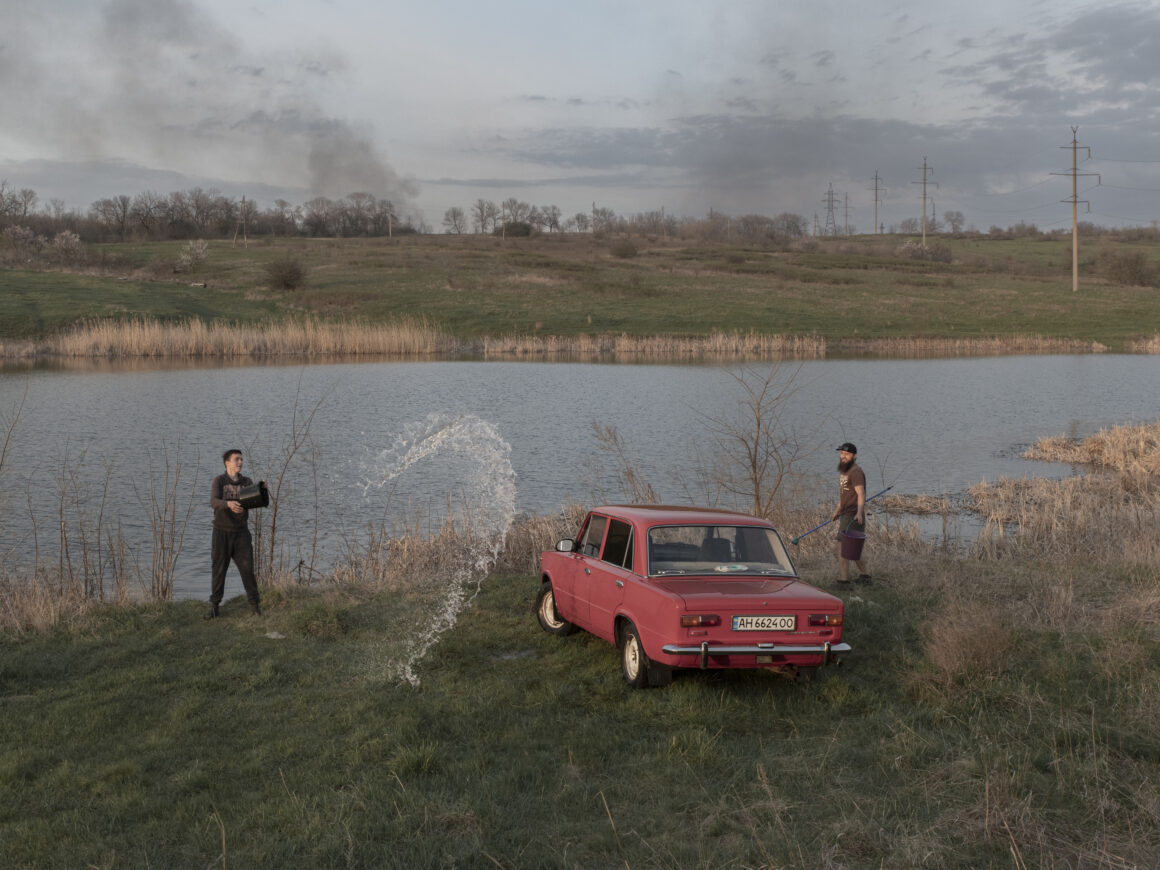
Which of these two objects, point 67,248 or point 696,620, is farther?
point 67,248

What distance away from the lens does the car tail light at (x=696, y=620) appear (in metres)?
8.08

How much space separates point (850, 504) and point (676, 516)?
417cm

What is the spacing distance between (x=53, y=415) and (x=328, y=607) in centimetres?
2386

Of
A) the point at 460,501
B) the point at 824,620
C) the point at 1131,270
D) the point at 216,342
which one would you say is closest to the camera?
the point at 824,620

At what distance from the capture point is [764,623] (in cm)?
830

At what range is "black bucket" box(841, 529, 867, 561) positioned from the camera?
12.7m

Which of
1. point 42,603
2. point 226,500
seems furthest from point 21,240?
point 226,500

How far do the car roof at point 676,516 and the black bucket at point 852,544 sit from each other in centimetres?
315

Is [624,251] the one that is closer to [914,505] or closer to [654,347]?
[654,347]

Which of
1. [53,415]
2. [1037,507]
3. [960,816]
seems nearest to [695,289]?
[53,415]

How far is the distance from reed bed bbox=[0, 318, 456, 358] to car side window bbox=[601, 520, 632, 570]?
46563 millimetres

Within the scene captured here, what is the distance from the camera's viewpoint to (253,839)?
19.4 ft

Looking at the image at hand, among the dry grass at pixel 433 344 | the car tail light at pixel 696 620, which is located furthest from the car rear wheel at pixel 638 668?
the dry grass at pixel 433 344

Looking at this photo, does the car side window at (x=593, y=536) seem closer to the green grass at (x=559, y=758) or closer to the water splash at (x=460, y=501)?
the green grass at (x=559, y=758)
